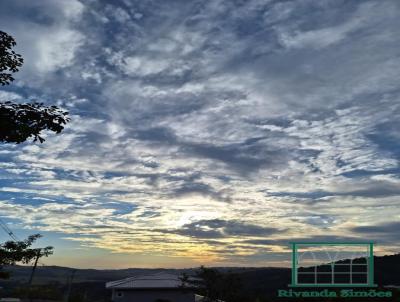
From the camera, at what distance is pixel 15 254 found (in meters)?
23.0

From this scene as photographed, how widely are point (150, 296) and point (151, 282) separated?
1.78 m

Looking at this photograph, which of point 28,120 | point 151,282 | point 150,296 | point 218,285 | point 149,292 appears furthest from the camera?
point 151,282

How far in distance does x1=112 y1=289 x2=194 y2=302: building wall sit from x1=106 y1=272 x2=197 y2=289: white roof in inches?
32.6

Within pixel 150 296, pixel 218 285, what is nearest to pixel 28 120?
pixel 218 285

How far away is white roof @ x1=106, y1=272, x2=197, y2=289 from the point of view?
199ft

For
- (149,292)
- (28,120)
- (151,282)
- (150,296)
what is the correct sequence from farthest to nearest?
(151,282) < (149,292) < (150,296) < (28,120)

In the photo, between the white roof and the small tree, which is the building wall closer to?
A: the white roof

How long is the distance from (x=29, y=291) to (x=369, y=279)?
6051 centimetres

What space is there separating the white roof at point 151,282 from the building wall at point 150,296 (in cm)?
83

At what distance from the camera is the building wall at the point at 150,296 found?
60625mm

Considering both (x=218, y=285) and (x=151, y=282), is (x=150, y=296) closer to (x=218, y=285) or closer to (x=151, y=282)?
(x=151, y=282)

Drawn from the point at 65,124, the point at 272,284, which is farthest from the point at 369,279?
the point at 272,284

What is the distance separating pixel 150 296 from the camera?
61031mm

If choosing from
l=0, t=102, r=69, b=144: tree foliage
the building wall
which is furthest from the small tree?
l=0, t=102, r=69, b=144: tree foliage
